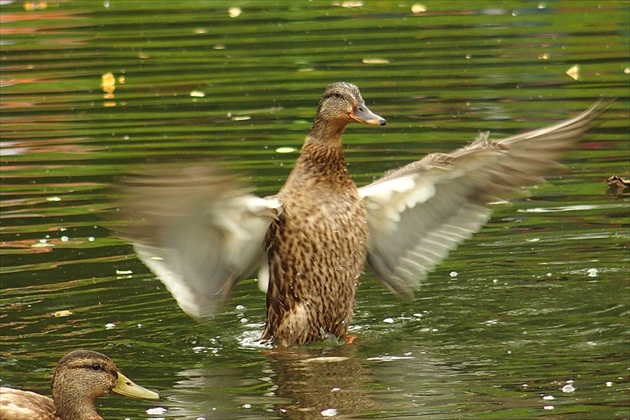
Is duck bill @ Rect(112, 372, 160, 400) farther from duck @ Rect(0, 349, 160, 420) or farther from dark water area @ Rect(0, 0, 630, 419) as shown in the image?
dark water area @ Rect(0, 0, 630, 419)

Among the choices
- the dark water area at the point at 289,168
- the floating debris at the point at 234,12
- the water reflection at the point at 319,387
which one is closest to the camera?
the water reflection at the point at 319,387

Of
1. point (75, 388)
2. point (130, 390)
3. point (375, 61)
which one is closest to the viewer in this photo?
point (75, 388)

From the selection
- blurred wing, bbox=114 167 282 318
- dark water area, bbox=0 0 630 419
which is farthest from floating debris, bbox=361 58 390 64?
blurred wing, bbox=114 167 282 318

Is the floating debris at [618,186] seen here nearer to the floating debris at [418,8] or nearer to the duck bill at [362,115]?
the duck bill at [362,115]

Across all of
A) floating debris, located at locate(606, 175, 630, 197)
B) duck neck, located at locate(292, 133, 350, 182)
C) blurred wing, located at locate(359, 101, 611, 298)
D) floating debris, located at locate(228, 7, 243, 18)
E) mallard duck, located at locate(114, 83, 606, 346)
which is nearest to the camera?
mallard duck, located at locate(114, 83, 606, 346)

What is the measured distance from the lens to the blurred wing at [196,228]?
8023 millimetres

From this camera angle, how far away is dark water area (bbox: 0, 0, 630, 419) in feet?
26.8

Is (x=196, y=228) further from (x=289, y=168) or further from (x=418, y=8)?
(x=418, y=8)

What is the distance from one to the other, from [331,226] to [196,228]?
865mm

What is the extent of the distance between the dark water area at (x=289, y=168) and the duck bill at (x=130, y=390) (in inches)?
8.7

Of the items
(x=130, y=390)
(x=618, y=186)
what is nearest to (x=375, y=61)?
(x=618, y=186)

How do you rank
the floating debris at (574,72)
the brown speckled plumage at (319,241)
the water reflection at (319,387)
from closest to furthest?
the water reflection at (319,387), the brown speckled plumage at (319,241), the floating debris at (574,72)

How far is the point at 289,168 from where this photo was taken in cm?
1281

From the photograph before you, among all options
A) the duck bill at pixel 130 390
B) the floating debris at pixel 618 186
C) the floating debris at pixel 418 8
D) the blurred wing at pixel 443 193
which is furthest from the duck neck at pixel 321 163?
the floating debris at pixel 418 8
